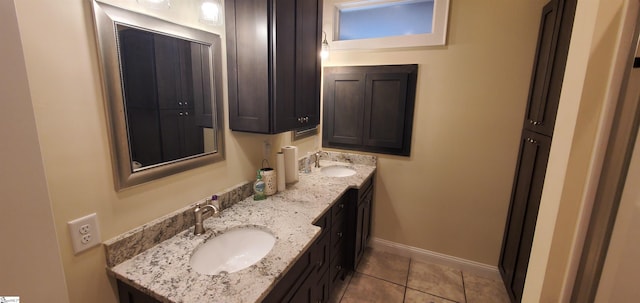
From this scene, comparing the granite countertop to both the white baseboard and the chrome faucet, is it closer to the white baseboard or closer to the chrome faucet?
the chrome faucet

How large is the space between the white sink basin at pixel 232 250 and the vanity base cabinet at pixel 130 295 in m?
0.19

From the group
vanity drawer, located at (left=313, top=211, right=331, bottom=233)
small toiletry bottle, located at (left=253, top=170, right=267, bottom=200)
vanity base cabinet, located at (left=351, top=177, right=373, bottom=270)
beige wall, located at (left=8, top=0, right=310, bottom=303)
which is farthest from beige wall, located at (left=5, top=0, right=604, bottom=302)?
vanity drawer, located at (left=313, top=211, right=331, bottom=233)

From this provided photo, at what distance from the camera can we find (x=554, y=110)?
4.89ft

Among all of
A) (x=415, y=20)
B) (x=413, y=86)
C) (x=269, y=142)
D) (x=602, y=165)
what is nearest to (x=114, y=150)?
(x=269, y=142)

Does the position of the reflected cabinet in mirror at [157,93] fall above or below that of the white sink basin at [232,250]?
above

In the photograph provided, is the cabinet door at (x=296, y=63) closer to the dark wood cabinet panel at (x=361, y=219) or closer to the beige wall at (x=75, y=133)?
the beige wall at (x=75, y=133)

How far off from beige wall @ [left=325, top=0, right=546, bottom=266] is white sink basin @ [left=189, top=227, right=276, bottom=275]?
5.23ft

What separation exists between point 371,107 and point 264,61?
1.36 meters

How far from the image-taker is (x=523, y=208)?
182 centimetres

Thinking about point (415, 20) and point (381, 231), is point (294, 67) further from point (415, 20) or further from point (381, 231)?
point (381, 231)

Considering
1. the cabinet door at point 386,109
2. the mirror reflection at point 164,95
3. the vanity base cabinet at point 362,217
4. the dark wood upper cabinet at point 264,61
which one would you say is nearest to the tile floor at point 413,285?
the vanity base cabinet at point 362,217

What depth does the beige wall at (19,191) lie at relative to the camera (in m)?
0.43

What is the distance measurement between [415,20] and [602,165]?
1972 millimetres

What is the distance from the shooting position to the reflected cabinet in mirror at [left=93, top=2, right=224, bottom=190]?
966 mm
